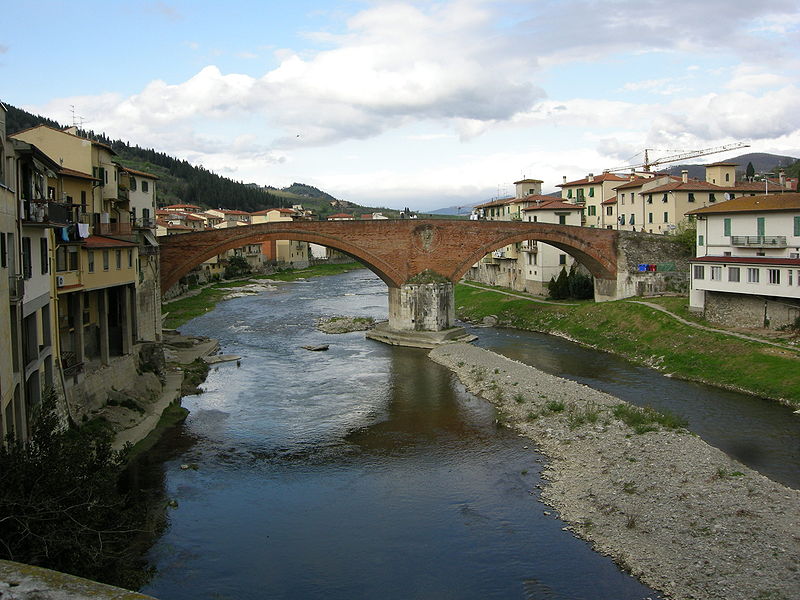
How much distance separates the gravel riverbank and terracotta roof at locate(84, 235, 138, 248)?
14.6m

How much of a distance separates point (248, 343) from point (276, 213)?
61.6m

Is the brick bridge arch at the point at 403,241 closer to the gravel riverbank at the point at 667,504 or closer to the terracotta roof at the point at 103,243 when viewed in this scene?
the terracotta roof at the point at 103,243

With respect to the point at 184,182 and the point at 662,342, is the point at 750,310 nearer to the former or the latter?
the point at 662,342

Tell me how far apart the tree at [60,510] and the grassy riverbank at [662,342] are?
21887mm

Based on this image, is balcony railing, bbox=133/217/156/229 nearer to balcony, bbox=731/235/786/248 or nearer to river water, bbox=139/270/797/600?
river water, bbox=139/270/797/600

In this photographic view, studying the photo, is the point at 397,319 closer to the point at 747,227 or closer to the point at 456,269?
the point at 456,269

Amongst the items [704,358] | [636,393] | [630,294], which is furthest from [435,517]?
[630,294]

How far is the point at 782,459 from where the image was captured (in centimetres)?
1838

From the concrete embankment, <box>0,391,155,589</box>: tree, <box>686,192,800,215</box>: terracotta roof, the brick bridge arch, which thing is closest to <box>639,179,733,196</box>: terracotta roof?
the brick bridge arch


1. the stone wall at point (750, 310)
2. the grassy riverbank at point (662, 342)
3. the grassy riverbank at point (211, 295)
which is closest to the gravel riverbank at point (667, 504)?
the grassy riverbank at point (662, 342)

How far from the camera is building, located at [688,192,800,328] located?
2967 cm

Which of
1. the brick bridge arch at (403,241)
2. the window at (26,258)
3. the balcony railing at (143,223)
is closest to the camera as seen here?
the window at (26,258)

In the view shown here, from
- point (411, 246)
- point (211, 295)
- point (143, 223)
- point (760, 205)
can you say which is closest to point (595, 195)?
point (411, 246)

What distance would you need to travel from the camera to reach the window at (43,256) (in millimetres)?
17516
